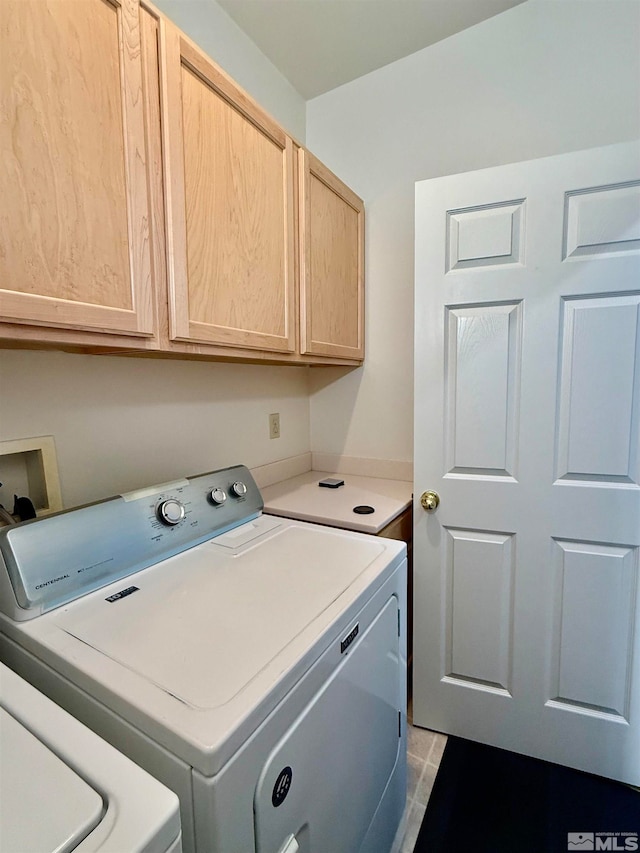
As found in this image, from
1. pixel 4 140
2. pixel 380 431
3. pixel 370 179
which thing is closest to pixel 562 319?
pixel 380 431

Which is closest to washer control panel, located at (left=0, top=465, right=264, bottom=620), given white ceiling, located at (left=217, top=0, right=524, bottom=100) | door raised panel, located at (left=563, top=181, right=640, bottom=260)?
door raised panel, located at (left=563, top=181, right=640, bottom=260)

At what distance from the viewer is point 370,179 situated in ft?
6.67

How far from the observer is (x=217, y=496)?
4.17ft

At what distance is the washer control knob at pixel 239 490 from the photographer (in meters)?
1.35

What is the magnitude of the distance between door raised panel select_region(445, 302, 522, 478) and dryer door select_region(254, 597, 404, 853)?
670 millimetres

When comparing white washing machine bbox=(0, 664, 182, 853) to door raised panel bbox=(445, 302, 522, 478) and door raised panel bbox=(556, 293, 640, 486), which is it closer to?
door raised panel bbox=(445, 302, 522, 478)

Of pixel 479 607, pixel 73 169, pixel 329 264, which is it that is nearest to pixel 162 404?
pixel 73 169

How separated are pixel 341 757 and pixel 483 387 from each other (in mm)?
1167

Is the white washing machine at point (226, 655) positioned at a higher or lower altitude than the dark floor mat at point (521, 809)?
higher

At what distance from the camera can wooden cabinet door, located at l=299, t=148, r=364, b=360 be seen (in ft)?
5.14

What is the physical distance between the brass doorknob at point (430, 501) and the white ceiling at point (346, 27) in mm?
1935

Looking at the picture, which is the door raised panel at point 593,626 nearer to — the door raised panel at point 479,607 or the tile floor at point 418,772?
the door raised panel at point 479,607

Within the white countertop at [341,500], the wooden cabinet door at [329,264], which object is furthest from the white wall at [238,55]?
the white countertop at [341,500]

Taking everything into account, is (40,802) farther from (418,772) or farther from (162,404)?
(418,772)
